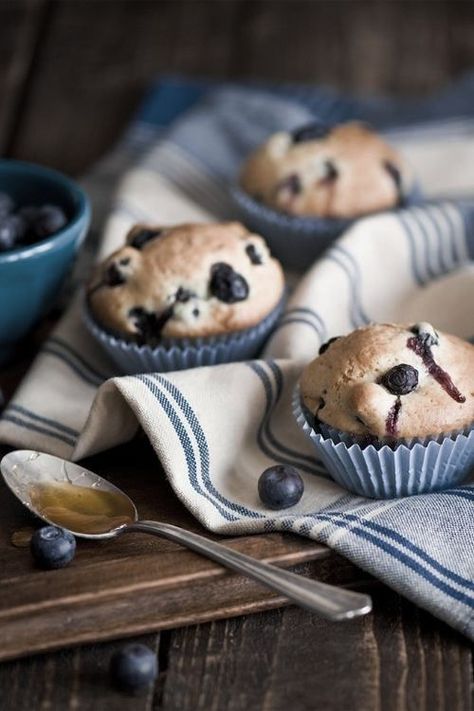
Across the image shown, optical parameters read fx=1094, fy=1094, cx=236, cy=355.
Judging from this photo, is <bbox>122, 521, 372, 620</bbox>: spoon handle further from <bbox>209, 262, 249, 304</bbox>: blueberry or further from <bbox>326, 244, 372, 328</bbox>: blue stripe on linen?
<bbox>326, 244, 372, 328</bbox>: blue stripe on linen

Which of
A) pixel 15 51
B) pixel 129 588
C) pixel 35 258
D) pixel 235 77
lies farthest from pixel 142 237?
pixel 15 51

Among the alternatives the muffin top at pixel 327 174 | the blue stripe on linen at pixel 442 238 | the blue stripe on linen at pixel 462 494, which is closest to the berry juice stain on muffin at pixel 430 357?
the blue stripe on linen at pixel 462 494

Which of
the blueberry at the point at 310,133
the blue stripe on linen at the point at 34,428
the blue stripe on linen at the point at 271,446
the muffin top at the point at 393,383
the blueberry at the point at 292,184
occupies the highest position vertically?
the muffin top at the point at 393,383

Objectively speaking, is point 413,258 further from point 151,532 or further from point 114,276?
point 151,532

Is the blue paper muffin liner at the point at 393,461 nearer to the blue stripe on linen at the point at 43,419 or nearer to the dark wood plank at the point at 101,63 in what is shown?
the blue stripe on linen at the point at 43,419

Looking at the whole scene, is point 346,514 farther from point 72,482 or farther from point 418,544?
point 72,482

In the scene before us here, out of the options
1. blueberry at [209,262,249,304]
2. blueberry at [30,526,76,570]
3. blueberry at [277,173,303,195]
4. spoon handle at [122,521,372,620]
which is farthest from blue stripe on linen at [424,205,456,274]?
blueberry at [30,526,76,570]
